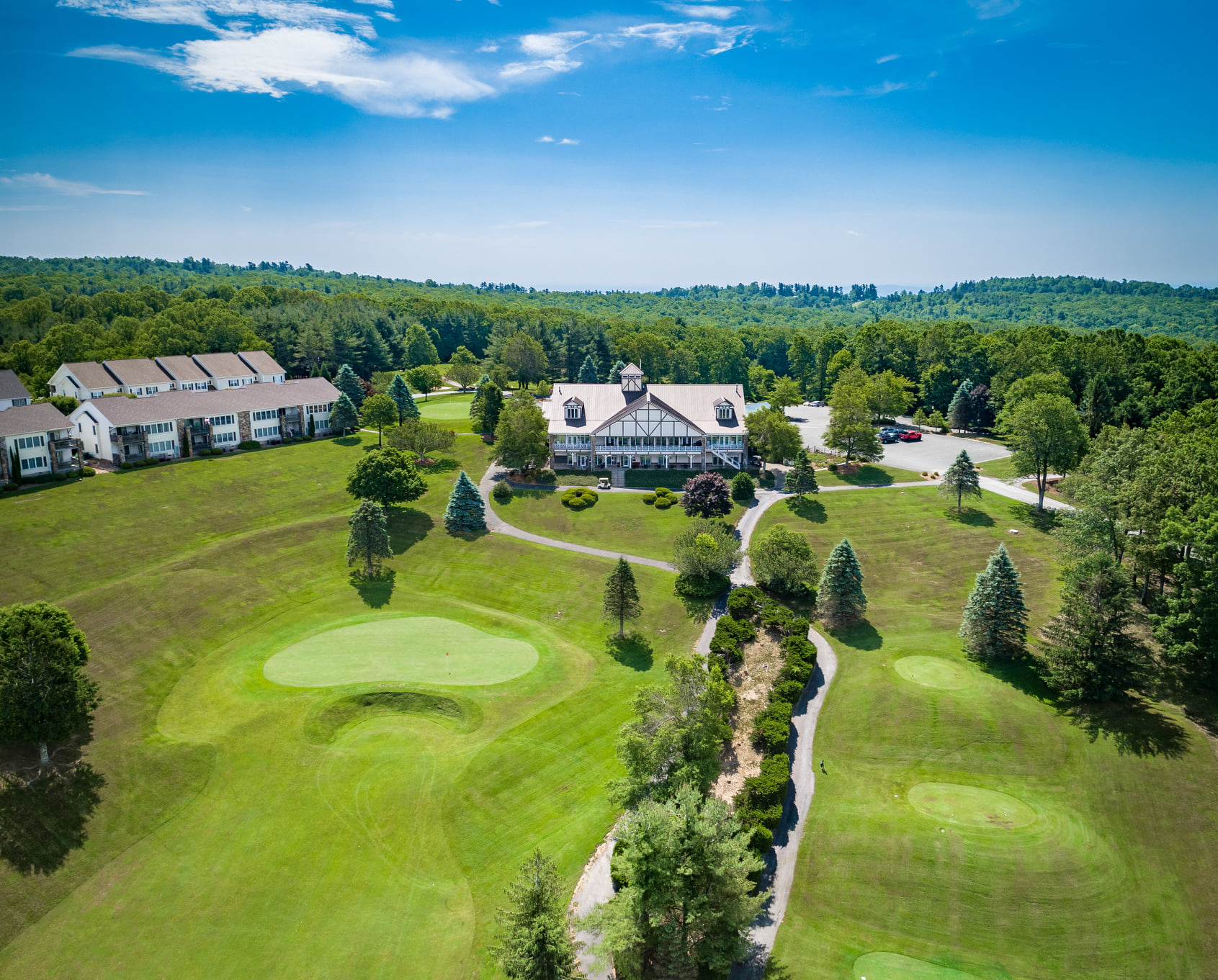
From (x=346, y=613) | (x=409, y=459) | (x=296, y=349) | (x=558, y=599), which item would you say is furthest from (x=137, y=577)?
(x=296, y=349)

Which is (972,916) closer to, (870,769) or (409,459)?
(870,769)

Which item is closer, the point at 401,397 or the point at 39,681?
the point at 39,681

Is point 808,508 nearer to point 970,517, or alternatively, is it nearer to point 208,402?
point 970,517


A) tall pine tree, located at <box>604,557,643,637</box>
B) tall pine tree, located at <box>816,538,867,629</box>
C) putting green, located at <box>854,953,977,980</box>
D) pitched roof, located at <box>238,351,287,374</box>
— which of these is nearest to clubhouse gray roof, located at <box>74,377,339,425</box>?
pitched roof, located at <box>238,351,287,374</box>

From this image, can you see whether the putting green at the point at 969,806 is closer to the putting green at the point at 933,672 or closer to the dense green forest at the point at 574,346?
the putting green at the point at 933,672

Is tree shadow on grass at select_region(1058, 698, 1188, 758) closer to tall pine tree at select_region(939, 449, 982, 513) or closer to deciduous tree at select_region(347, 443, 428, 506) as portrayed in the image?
tall pine tree at select_region(939, 449, 982, 513)

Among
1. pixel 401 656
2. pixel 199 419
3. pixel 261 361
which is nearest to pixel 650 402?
pixel 401 656
